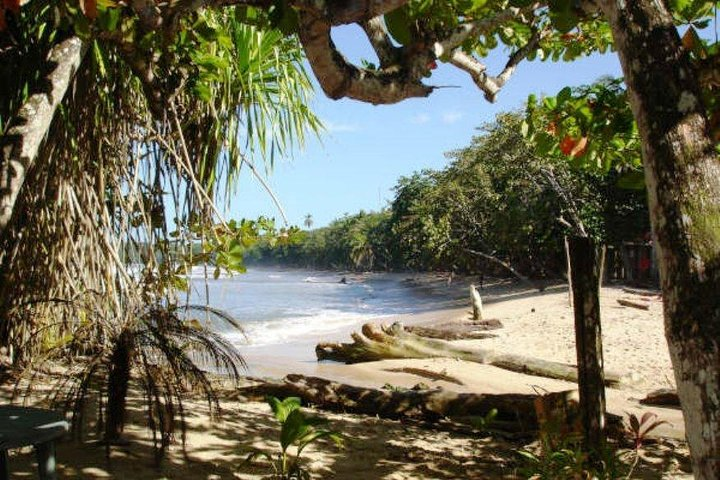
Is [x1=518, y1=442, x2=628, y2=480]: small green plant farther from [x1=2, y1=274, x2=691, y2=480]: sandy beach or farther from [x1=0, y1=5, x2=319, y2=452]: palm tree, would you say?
[x1=0, y1=5, x2=319, y2=452]: palm tree

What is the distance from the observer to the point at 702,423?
4.09 feet

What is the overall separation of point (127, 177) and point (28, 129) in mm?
1251

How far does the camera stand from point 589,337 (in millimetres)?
2990

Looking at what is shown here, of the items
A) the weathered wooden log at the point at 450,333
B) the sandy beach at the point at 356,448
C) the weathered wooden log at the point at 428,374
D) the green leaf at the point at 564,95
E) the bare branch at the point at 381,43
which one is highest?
the bare branch at the point at 381,43

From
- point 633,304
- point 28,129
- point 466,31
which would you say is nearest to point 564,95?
point 466,31

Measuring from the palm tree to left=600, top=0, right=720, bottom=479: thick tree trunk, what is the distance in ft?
6.22

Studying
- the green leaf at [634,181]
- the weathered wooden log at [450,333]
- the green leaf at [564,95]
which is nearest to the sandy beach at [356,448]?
the green leaf at [634,181]

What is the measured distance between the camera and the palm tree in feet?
9.46

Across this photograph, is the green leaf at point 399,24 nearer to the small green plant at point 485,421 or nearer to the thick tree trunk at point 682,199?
the thick tree trunk at point 682,199

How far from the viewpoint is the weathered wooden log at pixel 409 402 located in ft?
13.1

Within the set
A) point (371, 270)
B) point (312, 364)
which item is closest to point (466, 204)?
point (312, 364)

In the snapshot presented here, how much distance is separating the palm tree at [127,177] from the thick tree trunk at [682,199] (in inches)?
74.6

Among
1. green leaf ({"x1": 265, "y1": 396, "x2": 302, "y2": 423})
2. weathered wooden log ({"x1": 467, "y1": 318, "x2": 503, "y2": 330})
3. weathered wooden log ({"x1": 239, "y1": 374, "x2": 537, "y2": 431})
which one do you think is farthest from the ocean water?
green leaf ({"x1": 265, "y1": 396, "x2": 302, "y2": 423})

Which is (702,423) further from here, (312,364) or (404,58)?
(312,364)
